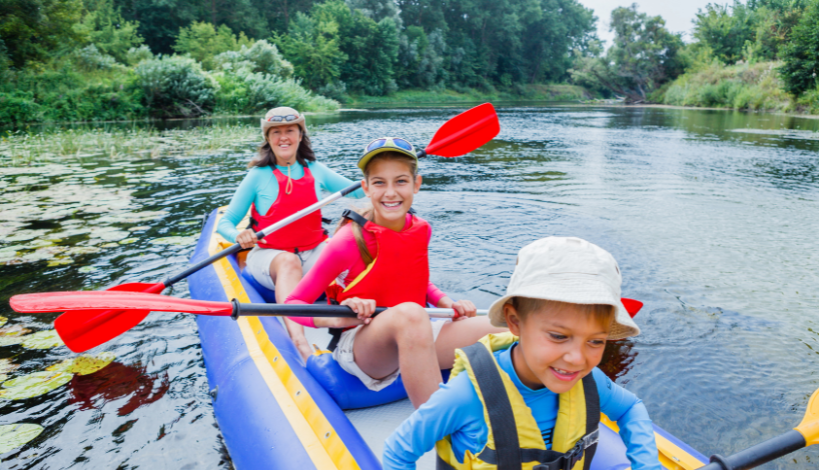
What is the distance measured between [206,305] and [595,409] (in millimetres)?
1382

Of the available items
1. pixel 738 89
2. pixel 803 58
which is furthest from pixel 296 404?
pixel 738 89

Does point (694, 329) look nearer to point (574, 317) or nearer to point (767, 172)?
point (574, 317)

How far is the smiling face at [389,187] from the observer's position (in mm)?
1775

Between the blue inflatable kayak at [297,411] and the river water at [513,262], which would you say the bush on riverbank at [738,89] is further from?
the blue inflatable kayak at [297,411]

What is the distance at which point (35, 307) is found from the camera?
5.82ft

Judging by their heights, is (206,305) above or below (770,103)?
below

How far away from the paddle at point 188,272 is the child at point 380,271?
2.65 ft

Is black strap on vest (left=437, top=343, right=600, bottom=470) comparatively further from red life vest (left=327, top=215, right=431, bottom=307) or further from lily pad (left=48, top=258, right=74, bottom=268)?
lily pad (left=48, top=258, right=74, bottom=268)

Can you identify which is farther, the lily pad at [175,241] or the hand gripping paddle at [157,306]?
the lily pad at [175,241]

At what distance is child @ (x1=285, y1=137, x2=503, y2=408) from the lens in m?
1.73

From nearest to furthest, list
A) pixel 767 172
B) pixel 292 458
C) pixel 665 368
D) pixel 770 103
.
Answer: pixel 292 458, pixel 665 368, pixel 767 172, pixel 770 103

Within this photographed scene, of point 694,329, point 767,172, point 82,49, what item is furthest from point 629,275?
point 82,49

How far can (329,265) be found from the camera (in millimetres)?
1813

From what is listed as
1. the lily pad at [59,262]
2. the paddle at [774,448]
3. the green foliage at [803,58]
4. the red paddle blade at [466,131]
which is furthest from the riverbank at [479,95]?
the paddle at [774,448]
